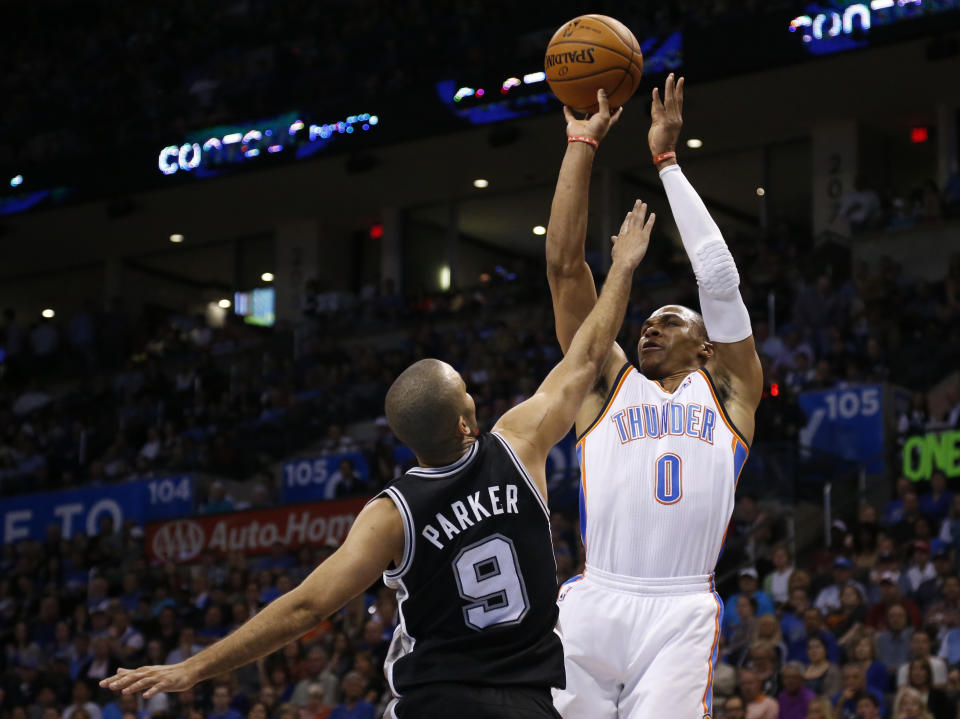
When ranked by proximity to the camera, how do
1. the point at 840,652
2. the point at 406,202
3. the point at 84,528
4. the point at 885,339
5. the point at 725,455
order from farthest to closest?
1. the point at 406,202
2. the point at 84,528
3. the point at 885,339
4. the point at 840,652
5. the point at 725,455

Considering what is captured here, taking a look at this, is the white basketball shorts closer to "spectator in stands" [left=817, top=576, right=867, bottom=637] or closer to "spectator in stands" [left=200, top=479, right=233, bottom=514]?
"spectator in stands" [left=817, top=576, right=867, bottom=637]

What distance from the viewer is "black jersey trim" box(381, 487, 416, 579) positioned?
13.6 feet

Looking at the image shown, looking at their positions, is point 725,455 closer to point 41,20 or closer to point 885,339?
point 885,339

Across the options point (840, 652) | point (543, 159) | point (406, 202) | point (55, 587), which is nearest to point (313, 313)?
point (406, 202)

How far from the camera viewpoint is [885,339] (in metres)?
15.5

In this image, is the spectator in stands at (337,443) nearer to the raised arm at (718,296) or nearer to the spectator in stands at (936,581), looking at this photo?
the spectator in stands at (936,581)

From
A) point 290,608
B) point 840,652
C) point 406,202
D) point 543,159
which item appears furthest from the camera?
point 406,202

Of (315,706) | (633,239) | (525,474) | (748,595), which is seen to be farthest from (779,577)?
(525,474)

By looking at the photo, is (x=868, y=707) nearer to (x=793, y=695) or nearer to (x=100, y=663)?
(x=793, y=695)

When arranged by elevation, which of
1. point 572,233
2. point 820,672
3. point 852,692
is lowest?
point 852,692

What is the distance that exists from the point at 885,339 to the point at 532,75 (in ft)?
22.0

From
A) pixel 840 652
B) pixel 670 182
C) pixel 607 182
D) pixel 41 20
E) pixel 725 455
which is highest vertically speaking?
pixel 41 20

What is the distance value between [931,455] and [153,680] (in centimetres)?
1039

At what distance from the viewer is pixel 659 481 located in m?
5.14
